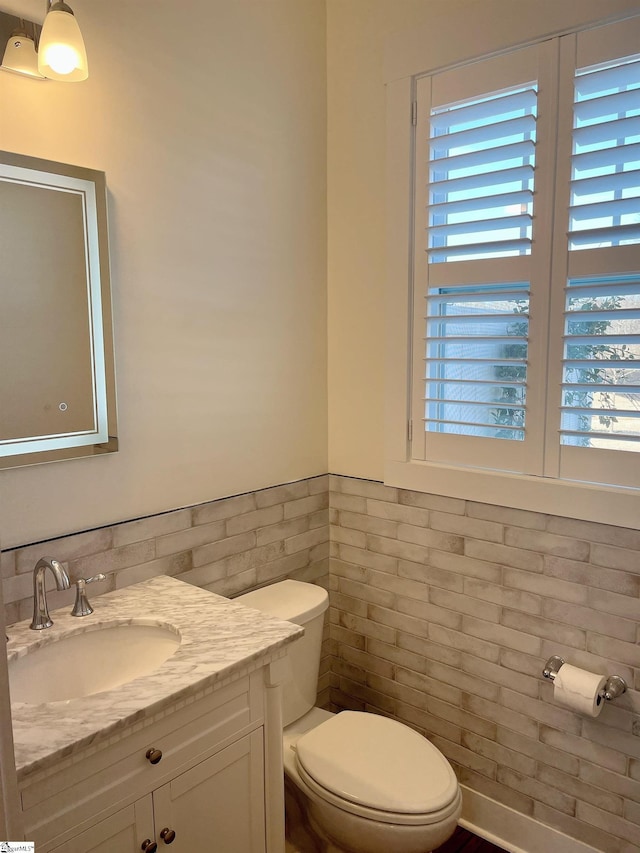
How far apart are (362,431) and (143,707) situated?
133 cm

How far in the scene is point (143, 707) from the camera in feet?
3.70

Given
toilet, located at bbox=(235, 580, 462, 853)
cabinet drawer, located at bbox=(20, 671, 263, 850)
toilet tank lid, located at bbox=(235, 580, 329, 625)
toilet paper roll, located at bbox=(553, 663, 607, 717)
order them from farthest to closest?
toilet tank lid, located at bbox=(235, 580, 329, 625) → toilet paper roll, located at bbox=(553, 663, 607, 717) → toilet, located at bbox=(235, 580, 462, 853) → cabinet drawer, located at bbox=(20, 671, 263, 850)

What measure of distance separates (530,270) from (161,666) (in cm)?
142

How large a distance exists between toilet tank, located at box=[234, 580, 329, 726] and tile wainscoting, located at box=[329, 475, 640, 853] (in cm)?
35

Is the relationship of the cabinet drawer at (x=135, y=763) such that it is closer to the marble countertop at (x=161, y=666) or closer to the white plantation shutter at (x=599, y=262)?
the marble countertop at (x=161, y=666)

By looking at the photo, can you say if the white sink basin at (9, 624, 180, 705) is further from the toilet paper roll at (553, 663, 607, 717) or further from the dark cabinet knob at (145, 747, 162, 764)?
the toilet paper roll at (553, 663, 607, 717)

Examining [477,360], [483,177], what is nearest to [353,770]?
[477,360]

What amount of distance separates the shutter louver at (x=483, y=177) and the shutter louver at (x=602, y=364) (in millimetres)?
244

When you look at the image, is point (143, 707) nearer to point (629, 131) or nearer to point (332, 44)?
point (629, 131)

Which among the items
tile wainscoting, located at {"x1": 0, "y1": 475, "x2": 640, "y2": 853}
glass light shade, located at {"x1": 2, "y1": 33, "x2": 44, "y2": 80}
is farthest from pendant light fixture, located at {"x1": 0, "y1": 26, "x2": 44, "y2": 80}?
tile wainscoting, located at {"x1": 0, "y1": 475, "x2": 640, "y2": 853}

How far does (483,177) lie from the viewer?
6.04ft

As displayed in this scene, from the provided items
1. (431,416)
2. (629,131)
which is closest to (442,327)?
(431,416)

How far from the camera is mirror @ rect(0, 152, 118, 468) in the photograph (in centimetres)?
142

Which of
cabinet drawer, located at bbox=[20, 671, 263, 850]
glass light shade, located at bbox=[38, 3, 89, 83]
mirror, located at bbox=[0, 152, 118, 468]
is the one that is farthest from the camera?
mirror, located at bbox=[0, 152, 118, 468]
